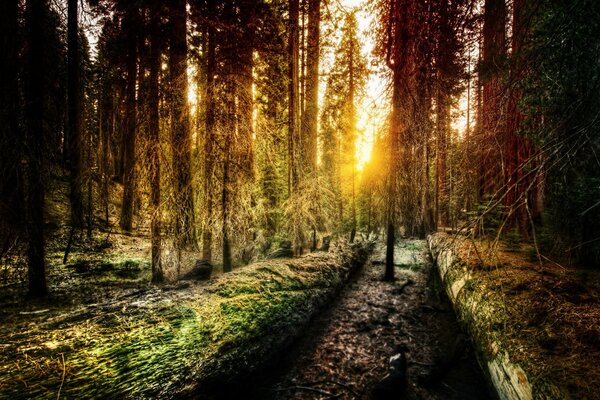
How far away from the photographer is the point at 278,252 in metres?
8.03

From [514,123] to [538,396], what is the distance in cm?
662

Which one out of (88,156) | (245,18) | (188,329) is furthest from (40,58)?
(188,329)

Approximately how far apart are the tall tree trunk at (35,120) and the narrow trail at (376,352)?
4756 millimetres

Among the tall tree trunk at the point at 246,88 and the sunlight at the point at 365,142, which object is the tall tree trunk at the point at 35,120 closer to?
the tall tree trunk at the point at 246,88

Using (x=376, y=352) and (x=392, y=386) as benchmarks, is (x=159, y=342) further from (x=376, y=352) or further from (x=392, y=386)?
(x=376, y=352)

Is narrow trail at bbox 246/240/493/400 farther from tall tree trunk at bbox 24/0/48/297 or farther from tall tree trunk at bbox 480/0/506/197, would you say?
tall tree trunk at bbox 24/0/48/297

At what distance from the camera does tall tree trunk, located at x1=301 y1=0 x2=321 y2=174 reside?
7.55 m

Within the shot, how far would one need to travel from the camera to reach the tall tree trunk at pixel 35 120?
4.28m

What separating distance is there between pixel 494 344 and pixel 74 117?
9267 mm

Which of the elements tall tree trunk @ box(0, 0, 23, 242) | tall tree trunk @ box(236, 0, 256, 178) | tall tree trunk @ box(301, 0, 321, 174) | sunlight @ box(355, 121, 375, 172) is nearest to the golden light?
sunlight @ box(355, 121, 375, 172)

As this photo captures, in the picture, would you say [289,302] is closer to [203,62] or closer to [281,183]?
[203,62]

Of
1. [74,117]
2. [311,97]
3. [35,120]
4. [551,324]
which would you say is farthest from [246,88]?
[551,324]

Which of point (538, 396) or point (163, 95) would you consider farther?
point (163, 95)

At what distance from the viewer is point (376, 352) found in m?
4.61
